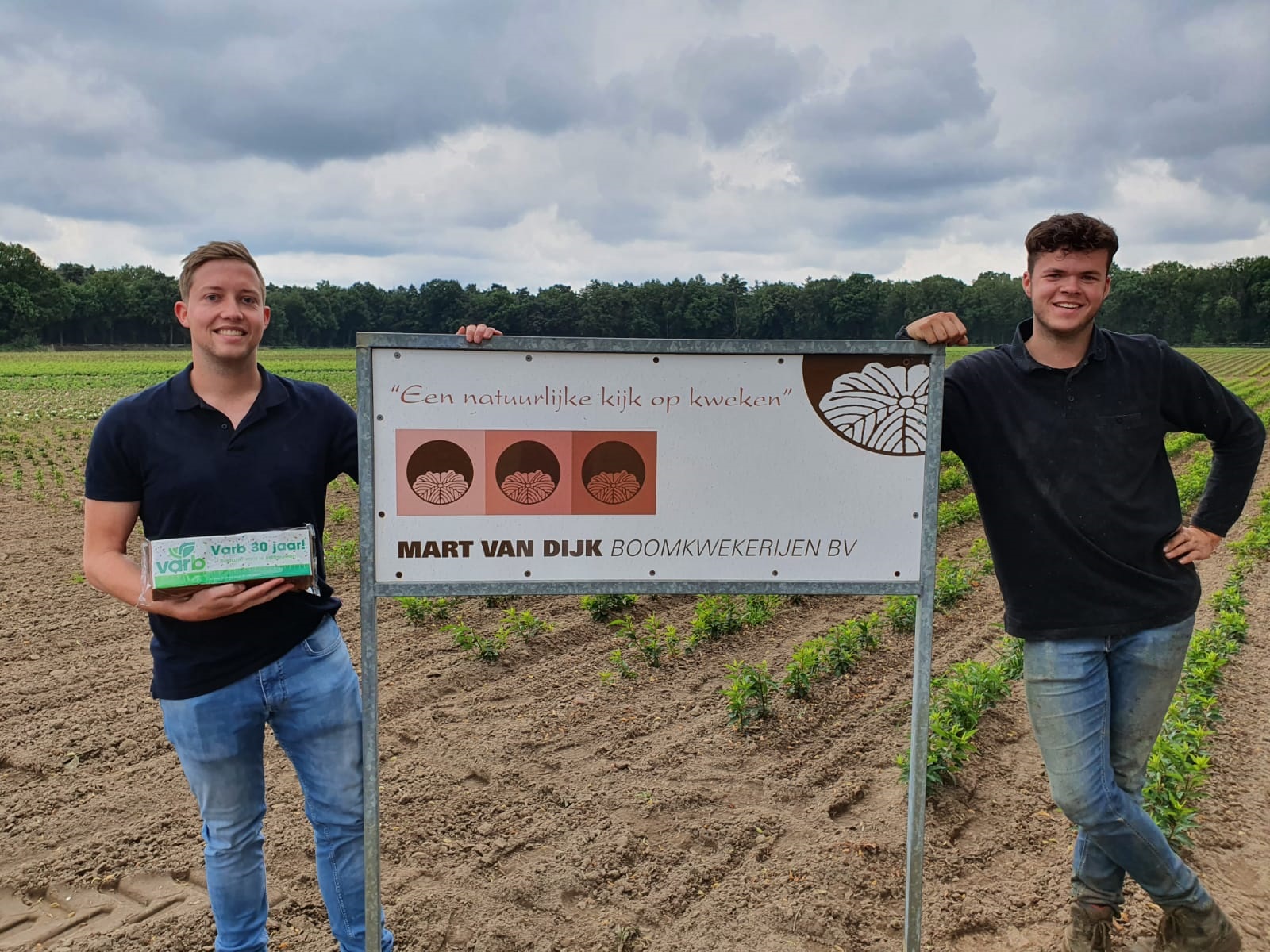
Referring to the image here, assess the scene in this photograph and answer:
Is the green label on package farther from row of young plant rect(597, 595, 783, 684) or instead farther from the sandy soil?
row of young plant rect(597, 595, 783, 684)

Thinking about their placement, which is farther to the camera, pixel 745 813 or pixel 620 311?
pixel 620 311

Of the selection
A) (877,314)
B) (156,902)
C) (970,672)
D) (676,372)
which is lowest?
(156,902)

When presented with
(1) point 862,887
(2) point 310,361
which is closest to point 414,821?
(1) point 862,887

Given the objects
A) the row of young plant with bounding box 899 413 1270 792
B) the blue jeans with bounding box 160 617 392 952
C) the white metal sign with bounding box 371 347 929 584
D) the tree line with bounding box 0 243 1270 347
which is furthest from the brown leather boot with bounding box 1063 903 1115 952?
the tree line with bounding box 0 243 1270 347

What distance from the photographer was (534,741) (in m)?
4.83

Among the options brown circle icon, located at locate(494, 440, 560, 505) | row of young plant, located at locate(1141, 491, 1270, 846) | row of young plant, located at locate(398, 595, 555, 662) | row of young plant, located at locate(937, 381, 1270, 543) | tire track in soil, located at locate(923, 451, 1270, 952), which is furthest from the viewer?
row of young plant, located at locate(937, 381, 1270, 543)

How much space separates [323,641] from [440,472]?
0.63m

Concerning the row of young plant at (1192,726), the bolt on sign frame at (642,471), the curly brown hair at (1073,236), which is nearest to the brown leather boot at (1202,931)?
the row of young plant at (1192,726)

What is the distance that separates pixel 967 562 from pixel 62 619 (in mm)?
7771

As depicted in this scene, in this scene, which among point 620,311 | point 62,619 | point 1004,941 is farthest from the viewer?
point 620,311

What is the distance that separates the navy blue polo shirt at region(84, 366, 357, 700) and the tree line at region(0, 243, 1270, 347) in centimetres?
6687

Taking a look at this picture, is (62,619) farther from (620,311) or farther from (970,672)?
(620,311)

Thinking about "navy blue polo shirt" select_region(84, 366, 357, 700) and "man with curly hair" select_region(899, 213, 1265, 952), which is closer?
"navy blue polo shirt" select_region(84, 366, 357, 700)

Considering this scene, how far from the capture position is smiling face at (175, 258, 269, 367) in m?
2.51
